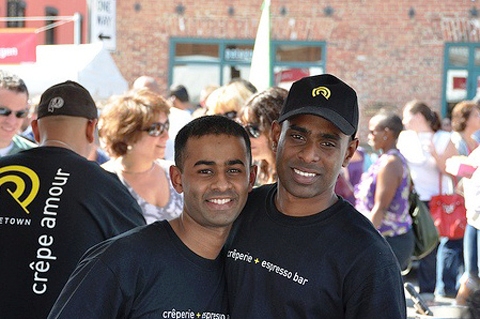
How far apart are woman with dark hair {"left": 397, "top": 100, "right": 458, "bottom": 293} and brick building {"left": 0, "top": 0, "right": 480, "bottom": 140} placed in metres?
7.86

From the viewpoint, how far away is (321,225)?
8.63 feet

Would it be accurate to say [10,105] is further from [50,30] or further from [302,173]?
[50,30]

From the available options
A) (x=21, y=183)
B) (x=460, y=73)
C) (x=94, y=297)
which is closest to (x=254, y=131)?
(x=21, y=183)

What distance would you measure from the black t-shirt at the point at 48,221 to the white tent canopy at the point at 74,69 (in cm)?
535

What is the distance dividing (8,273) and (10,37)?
700 cm

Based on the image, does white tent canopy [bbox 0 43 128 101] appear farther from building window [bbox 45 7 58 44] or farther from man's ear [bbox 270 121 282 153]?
building window [bbox 45 7 58 44]

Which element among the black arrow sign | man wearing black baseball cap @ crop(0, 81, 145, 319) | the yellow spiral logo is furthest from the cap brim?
the black arrow sign

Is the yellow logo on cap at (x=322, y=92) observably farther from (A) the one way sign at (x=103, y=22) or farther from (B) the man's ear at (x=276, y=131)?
(A) the one way sign at (x=103, y=22)

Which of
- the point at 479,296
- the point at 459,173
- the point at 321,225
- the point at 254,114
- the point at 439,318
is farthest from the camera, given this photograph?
the point at 459,173

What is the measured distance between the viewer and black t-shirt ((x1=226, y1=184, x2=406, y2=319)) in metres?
2.44

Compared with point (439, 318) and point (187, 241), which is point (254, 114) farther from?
point (187, 241)

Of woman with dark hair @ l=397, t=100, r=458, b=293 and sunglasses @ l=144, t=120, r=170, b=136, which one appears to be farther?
woman with dark hair @ l=397, t=100, r=458, b=293

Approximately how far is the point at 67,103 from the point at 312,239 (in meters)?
1.55

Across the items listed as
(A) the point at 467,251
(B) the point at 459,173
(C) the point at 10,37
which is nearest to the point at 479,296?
(B) the point at 459,173
